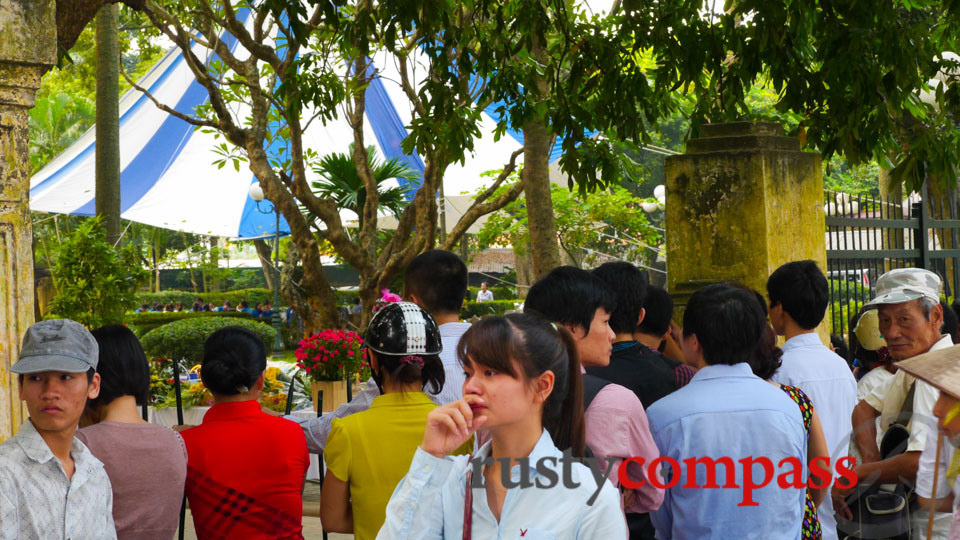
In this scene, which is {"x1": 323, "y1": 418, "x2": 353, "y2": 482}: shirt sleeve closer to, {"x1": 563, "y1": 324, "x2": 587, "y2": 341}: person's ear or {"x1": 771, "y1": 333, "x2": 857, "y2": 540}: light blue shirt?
{"x1": 563, "y1": 324, "x2": 587, "y2": 341}: person's ear

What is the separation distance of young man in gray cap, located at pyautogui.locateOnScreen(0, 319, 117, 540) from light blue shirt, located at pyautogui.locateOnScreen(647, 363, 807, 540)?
5.24 feet

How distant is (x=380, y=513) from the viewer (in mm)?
2703

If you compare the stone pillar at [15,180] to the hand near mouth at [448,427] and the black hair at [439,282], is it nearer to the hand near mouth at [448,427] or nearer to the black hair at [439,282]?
the black hair at [439,282]

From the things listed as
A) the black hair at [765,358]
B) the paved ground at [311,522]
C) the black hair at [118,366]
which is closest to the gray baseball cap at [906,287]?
the black hair at [765,358]

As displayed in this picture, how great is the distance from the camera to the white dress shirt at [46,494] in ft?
7.90

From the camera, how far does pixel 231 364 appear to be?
9.67 ft

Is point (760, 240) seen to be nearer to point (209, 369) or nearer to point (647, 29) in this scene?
point (647, 29)

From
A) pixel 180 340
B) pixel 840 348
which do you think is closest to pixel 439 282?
pixel 840 348

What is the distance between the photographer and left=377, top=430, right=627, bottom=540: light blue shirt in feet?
6.02

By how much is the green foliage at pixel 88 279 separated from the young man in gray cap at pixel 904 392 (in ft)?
25.2

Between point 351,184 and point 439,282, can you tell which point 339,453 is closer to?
point 439,282

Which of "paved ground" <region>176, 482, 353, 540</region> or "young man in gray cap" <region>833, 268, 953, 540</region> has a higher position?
"young man in gray cap" <region>833, 268, 953, 540</region>

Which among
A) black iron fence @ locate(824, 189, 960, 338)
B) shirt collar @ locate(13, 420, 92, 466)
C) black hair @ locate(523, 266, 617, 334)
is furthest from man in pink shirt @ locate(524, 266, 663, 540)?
black iron fence @ locate(824, 189, 960, 338)

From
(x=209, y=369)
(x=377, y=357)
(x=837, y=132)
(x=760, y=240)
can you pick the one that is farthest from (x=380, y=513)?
(x=837, y=132)
